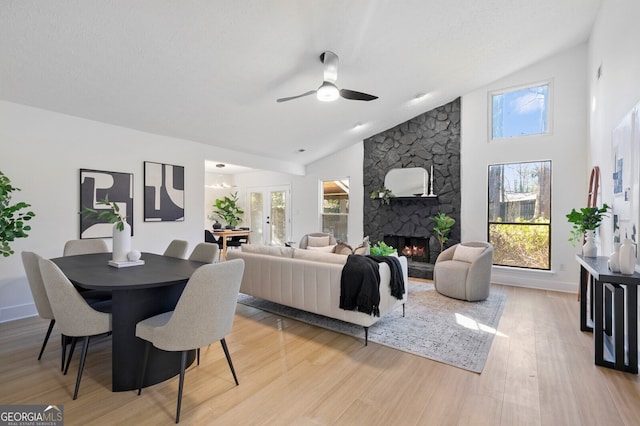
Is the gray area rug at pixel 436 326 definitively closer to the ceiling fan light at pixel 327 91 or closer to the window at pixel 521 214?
the window at pixel 521 214

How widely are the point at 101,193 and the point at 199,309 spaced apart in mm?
3202

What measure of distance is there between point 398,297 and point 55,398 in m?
2.89

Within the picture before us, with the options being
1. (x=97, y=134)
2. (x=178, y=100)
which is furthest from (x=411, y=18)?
(x=97, y=134)

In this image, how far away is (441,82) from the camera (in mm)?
5027

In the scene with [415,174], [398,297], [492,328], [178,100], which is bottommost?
[492,328]

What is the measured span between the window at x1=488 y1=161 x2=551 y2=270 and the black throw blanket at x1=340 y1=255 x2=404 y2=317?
12.4 feet

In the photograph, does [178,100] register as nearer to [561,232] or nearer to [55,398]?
[55,398]

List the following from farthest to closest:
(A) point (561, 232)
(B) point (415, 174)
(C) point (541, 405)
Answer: (B) point (415, 174) → (A) point (561, 232) → (C) point (541, 405)

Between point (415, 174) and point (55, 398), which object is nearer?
point (55, 398)

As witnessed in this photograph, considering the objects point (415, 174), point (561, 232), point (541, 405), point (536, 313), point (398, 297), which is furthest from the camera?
point (415, 174)

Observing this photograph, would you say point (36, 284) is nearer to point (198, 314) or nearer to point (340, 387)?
point (198, 314)

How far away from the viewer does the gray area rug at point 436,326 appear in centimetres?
272

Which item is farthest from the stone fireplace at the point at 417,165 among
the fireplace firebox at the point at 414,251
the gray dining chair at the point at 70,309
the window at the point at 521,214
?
the gray dining chair at the point at 70,309
